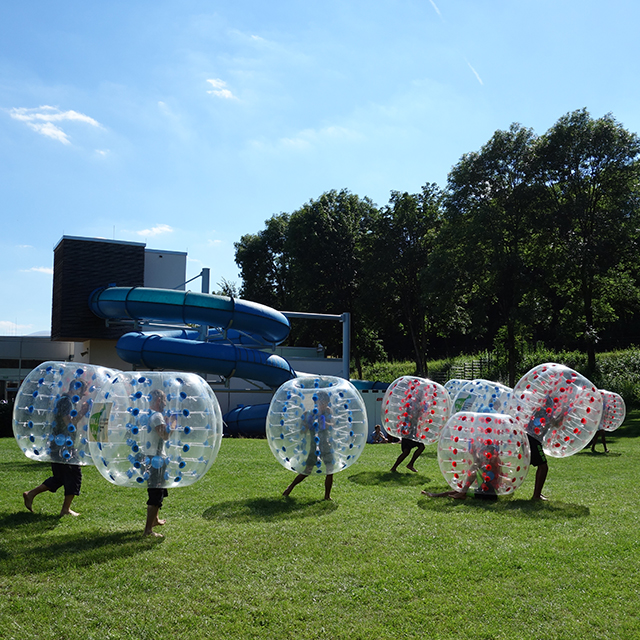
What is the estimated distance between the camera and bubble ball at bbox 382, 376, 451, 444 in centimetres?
1130

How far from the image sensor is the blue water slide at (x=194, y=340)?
1873cm

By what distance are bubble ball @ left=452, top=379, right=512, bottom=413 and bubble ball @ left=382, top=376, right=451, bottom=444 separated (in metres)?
0.53

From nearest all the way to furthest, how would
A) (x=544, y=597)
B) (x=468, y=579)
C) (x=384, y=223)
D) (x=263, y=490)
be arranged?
(x=544, y=597)
(x=468, y=579)
(x=263, y=490)
(x=384, y=223)

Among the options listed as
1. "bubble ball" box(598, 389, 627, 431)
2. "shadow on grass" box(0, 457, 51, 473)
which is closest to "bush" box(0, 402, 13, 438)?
"shadow on grass" box(0, 457, 51, 473)

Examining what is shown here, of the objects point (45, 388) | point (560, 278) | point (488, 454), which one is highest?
point (560, 278)

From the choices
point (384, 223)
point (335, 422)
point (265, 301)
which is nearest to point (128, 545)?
point (335, 422)

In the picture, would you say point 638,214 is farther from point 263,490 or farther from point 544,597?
point 544,597

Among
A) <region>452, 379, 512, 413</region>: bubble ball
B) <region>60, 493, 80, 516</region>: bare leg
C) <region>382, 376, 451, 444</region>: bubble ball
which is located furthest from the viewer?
<region>382, 376, 451, 444</region>: bubble ball

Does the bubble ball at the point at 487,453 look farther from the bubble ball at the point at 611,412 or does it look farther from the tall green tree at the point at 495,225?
the tall green tree at the point at 495,225

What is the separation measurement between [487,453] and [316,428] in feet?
7.74

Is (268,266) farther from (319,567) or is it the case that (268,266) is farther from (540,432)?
(319,567)

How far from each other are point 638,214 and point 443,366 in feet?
58.4

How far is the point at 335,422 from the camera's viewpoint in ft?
26.8

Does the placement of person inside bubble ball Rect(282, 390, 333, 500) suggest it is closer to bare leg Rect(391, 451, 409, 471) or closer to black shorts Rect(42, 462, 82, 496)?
black shorts Rect(42, 462, 82, 496)
